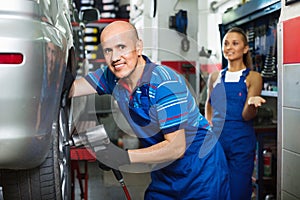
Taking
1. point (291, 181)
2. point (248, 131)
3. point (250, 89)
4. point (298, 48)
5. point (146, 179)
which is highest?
point (298, 48)

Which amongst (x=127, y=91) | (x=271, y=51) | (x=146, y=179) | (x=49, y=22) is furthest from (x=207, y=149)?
(x=146, y=179)

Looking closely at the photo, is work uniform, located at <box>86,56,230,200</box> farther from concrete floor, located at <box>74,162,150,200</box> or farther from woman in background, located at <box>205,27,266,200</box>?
concrete floor, located at <box>74,162,150,200</box>

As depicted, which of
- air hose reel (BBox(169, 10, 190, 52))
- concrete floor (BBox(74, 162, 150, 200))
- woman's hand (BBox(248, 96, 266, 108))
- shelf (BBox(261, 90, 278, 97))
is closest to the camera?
woman's hand (BBox(248, 96, 266, 108))

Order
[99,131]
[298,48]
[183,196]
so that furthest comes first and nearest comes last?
[298,48] < [183,196] < [99,131]

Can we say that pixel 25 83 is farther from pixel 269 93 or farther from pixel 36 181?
pixel 269 93

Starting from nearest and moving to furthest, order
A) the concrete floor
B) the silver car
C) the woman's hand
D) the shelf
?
the silver car → the woman's hand → the shelf → the concrete floor

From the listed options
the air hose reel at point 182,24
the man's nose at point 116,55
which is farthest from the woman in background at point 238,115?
the air hose reel at point 182,24

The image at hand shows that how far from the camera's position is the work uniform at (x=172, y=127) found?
181 centimetres

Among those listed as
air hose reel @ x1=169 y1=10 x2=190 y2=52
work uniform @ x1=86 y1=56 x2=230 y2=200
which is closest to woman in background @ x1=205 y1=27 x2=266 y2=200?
work uniform @ x1=86 y1=56 x2=230 y2=200

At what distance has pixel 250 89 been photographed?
9.64ft

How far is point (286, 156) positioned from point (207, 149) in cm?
93

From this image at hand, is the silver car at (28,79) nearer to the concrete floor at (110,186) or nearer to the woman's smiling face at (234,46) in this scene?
the woman's smiling face at (234,46)

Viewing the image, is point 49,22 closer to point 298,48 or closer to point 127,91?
point 127,91

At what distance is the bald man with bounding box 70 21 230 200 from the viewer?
180cm
